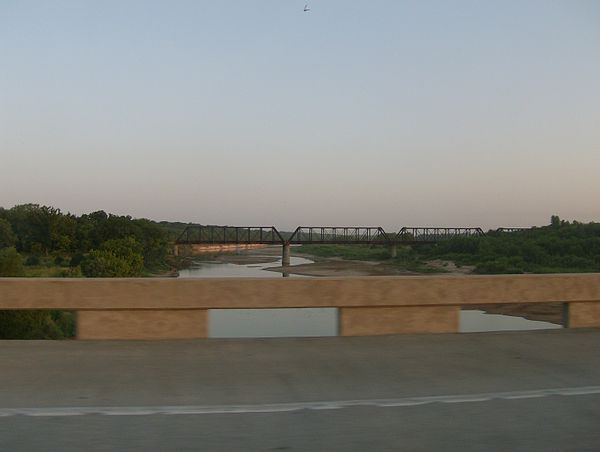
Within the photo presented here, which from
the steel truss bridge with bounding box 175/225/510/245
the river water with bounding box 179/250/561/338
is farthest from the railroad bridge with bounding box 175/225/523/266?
the river water with bounding box 179/250/561/338

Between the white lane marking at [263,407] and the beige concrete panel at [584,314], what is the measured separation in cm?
404

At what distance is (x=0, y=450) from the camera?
17.5ft

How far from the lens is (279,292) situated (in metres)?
9.90

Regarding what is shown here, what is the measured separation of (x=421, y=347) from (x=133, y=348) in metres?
3.91

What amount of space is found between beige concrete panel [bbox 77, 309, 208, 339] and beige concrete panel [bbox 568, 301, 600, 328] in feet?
19.5

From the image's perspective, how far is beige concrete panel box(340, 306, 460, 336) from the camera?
1020cm

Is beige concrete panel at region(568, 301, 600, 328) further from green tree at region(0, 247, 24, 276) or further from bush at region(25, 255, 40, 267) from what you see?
bush at region(25, 255, 40, 267)

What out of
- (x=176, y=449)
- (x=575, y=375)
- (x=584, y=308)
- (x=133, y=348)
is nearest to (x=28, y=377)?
(x=133, y=348)

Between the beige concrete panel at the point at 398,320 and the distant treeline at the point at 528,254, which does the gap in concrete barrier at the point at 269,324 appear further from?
the distant treeline at the point at 528,254

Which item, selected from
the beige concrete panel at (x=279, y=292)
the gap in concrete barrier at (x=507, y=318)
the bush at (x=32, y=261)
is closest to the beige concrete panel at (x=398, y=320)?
the beige concrete panel at (x=279, y=292)

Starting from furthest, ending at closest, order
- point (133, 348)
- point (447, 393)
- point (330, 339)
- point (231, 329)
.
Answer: point (231, 329) < point (330, 339) < point (133, 348) < point (447, 393)

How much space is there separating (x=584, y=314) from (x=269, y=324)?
6.70 m

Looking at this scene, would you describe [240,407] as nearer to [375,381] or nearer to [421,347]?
[375,381]

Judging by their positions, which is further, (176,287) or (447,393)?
(176,287)
